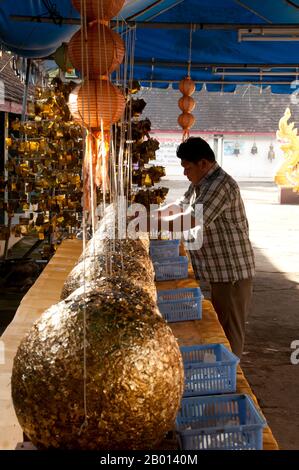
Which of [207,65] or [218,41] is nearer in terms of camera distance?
[218,41]

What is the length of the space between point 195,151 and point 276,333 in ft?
9.34

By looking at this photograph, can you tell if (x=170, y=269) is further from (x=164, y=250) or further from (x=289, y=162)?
(x=289, y=162)

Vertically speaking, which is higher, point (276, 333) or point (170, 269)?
point (170, 269)

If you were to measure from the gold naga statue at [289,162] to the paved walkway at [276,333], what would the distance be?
6997mm

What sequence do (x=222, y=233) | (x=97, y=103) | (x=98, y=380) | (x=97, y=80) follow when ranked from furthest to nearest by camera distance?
(x=222, y=233) < (x=97, y=80) < (x=97, y=103) < (x=98, y=380)

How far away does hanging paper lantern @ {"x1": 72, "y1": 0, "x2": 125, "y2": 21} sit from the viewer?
2.33 meters

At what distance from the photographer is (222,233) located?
3328 mm

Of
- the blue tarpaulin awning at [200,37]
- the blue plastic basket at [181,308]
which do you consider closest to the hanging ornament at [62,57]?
the blue tarpaulin awning at [200,37]

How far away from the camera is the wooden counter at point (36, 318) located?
5.35 feet

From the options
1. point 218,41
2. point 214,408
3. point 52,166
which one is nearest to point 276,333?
point 52,166

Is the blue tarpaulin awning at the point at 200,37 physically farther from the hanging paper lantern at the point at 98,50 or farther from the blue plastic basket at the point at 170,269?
the blue plastic basket at the point at 170,269

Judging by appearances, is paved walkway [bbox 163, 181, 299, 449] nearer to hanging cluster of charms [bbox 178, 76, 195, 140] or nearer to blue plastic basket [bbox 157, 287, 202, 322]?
blue plastic basket [bbox 157, 287, 202, 322]
